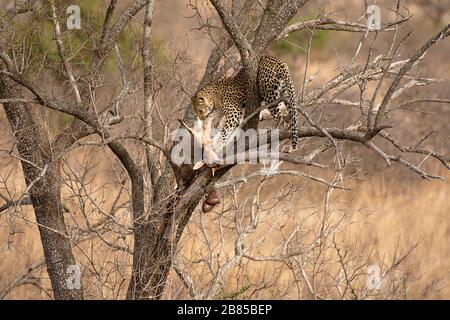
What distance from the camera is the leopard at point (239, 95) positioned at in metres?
7.66

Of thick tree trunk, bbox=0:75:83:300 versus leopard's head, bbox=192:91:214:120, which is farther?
thick tree trunk, bbox=0:75:83:300

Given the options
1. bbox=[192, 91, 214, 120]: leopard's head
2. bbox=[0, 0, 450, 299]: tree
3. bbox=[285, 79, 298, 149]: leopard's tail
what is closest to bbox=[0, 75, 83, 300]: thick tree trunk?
bbox=[0, 0, 450, 299]: tree

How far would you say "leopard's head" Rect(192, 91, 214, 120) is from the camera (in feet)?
27.2

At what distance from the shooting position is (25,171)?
28.2 feet

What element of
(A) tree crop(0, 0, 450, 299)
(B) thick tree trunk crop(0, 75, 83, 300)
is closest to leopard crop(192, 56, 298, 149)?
(A) tree crop(0, 0, 450, 299)

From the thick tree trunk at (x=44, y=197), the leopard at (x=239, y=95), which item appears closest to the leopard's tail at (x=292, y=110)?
the leopard at (x=239, y=95)

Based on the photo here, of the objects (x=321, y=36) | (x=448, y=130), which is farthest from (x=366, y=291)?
(x=321, y=36)

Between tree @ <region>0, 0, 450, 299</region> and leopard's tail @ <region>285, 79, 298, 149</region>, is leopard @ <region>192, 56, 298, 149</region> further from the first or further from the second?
tree @ <region>0, 0, 450, 299</region>

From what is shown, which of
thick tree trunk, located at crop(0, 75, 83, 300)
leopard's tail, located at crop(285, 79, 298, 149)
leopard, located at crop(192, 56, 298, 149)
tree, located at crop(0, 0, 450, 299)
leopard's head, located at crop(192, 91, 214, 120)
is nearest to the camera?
leopard's tail, located at crop(285, 79, 298, 149)

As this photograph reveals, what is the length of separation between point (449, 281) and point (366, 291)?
5168 millimetres

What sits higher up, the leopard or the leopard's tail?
the leopard

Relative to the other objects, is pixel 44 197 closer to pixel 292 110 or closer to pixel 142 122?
pixel 142 122

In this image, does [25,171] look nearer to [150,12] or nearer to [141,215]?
[141,215]

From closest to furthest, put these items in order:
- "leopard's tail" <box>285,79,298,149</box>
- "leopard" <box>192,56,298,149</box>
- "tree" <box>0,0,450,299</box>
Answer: "leopard's tail" <box>285,79,298,149</box>, "tree" <box>0,0,450,299</box>, "leopard" <box>192,56,298,149</box>
